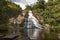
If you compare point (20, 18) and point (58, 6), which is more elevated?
point (58, 6)

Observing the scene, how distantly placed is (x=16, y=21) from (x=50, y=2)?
25.8ft

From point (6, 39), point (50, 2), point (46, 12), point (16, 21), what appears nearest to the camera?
point (6, 39)

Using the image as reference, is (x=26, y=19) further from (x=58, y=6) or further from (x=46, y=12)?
(x=58, y=6)

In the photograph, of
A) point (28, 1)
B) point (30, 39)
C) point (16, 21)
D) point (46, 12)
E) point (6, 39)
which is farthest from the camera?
point (28, 1)

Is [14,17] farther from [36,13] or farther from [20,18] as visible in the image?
[36,13]

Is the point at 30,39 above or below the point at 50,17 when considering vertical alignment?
below

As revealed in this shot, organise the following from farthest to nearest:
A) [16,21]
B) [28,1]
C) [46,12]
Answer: [28,1] → [46,12] → [16,21]

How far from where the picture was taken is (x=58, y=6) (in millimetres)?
28500

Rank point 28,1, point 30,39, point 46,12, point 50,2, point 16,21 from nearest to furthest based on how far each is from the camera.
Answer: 1. point 30,39
2. point 16,21
3. point 46,12
4. point 50,2
5. point 28,1

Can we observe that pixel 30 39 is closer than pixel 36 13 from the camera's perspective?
Yes

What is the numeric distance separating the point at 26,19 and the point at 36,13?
1.80 meters

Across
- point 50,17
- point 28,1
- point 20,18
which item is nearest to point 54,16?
point 50,17

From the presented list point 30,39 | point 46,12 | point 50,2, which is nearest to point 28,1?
point 50,2

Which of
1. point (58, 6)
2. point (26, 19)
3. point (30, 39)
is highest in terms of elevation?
point (58, 6)
